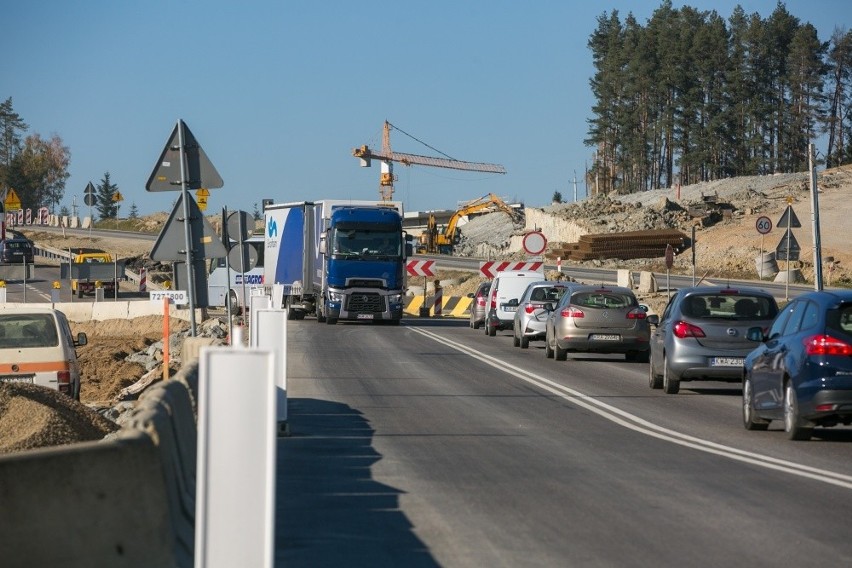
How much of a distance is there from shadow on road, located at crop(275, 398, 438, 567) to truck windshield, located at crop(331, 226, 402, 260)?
26687 mm

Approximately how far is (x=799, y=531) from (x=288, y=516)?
312 cm

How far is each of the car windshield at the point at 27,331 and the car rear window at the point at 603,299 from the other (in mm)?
11482

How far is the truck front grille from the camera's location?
138 feet

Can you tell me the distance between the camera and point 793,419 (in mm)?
13617

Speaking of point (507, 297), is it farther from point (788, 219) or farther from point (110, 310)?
point (110, 310)

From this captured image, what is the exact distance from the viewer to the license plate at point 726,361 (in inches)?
768

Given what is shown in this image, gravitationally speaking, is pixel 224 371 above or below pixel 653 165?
below

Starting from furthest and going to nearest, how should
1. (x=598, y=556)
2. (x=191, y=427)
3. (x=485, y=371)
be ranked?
(x=485, y=371), (x=191, y=427), (x=598, y=556)

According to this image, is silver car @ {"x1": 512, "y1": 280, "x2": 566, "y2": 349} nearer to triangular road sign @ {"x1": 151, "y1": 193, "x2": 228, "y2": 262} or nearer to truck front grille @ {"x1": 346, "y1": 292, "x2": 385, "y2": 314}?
truck front grille @ {"x1": 346, "y1": 292, "x2": 385, "y2": 314}

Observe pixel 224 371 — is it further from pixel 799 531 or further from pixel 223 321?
pixel 223 321

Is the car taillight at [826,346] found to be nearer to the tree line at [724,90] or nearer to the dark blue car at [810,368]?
the dark blue car at [810,368]

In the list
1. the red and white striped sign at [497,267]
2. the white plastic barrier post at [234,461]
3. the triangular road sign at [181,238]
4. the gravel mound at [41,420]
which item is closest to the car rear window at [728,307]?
the triangular road sign at [181,238]

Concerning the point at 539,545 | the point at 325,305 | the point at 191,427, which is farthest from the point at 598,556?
the point at 325,305

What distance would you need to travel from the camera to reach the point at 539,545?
7785 mm
